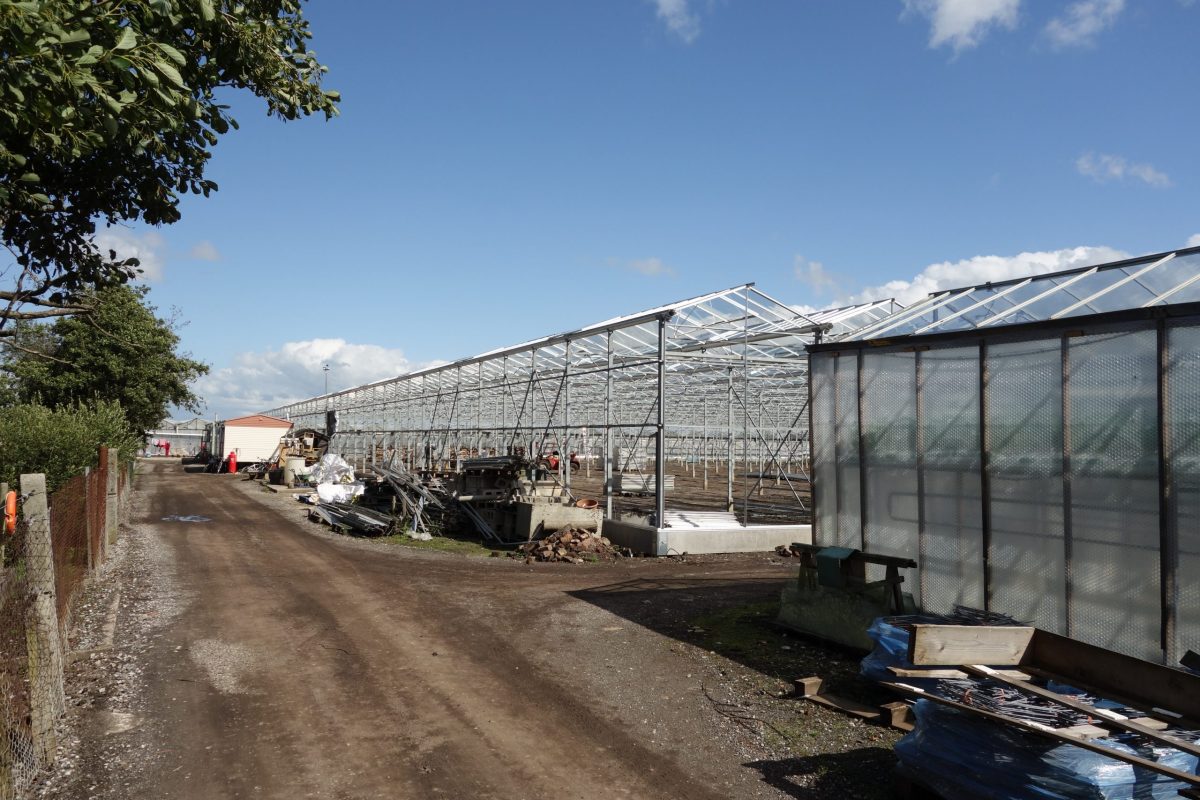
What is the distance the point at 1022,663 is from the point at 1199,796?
5.25 ft

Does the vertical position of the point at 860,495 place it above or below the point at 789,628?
above

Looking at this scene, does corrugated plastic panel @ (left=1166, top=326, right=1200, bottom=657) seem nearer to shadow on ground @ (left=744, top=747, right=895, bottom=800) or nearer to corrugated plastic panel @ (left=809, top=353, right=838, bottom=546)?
shadow on ground @ (left=744, top=747, right=895, bottom=800)

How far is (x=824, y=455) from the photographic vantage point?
9.94 meters

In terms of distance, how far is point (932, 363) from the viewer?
28.7 feet

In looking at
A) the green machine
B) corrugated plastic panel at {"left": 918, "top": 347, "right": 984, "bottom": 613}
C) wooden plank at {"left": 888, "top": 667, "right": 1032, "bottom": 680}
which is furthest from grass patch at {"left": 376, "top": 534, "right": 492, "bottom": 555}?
wooden plank at {"left": 888, "top": 667, "right": 1032, "bottom": 680}

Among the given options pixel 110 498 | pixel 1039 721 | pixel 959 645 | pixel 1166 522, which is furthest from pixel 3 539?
pixel 1166 522

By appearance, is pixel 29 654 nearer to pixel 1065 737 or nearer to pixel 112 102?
pixel 112 102

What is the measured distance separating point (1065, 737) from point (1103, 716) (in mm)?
298

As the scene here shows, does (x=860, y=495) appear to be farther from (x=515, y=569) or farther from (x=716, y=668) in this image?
(x=515, y=569)

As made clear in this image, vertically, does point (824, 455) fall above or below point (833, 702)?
above

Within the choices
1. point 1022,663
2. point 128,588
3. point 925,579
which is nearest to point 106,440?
point 128,588

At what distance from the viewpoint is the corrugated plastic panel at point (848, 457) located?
950 centimetres

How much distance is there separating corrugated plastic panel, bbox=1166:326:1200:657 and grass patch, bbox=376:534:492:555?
12.7 metres

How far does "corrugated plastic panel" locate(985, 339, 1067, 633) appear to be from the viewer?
7.43 meters
